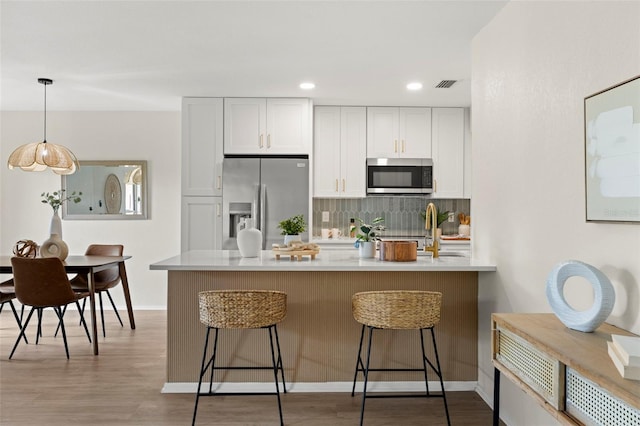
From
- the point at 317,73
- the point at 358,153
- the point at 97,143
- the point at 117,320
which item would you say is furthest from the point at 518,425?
the point at 97,143

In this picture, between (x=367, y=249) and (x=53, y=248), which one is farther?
(x=53, y=248)

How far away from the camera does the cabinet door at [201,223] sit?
5.14m

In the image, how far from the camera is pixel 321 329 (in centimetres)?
319

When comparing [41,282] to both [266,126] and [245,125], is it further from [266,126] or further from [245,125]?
[266,126]

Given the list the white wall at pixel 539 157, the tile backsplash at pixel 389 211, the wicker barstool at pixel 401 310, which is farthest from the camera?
the tile backsplash at pixel 389 211

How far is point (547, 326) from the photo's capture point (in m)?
1.84

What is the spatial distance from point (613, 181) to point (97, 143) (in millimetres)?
5533

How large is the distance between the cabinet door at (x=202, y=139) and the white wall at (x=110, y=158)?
2.76ft

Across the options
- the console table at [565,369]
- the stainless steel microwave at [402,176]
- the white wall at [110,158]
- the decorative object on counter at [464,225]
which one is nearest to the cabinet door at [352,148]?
the stainless steel microwave at [402,176]

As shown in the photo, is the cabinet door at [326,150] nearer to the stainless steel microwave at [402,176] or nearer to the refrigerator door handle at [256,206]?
the stainless steel microwave at [402,176]

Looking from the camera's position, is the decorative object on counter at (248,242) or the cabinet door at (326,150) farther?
the cabinet door at (326,150)

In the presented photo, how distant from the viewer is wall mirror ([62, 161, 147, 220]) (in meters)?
5.84

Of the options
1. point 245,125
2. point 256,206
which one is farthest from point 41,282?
point 245,125

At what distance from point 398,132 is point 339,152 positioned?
2.23ft
